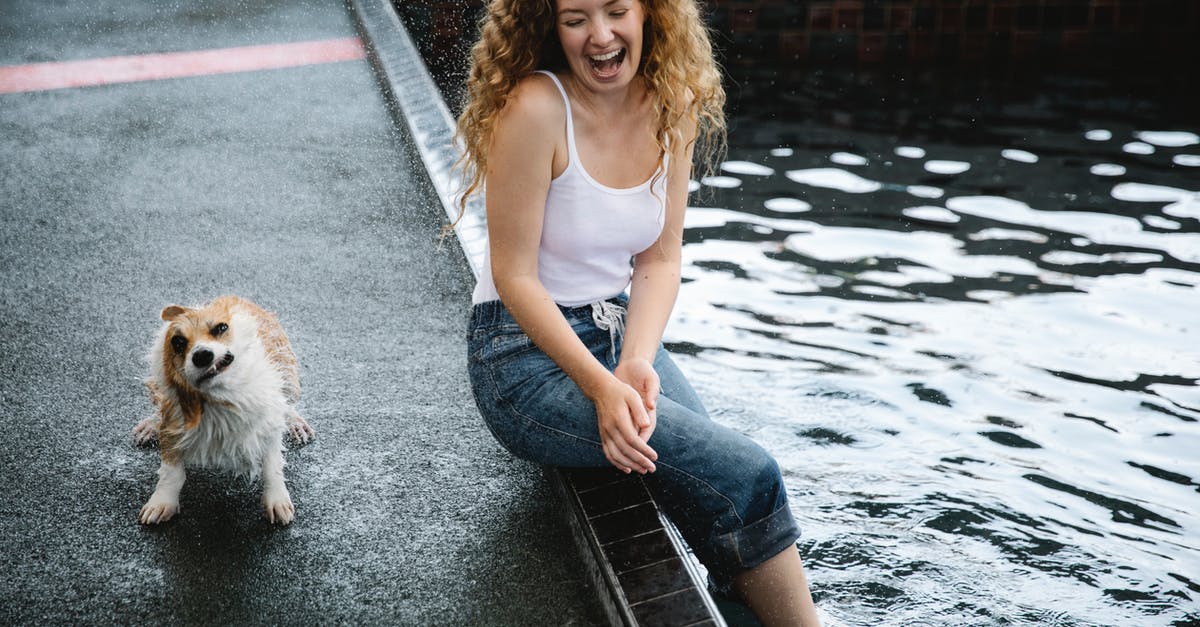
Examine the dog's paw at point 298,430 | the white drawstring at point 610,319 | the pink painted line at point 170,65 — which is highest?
the pink painted line at point 170,65

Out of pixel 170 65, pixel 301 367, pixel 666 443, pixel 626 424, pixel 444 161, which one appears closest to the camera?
pixel 626 424

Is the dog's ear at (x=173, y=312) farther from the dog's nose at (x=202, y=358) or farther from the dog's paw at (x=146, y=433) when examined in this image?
the dog's paw at (x=146, y=433)

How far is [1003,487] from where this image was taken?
13.9 ft

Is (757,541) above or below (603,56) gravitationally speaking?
below

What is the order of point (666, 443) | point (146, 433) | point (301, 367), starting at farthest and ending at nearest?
point (301, 367) < point (146, 433) < point (666, 443)

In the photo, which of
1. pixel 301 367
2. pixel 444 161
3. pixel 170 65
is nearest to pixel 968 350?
pixel 444 161

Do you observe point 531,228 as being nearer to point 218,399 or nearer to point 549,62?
point 549,62

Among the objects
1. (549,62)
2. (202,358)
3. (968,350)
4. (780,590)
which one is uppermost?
(549,62)

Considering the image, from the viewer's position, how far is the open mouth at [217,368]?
9.08ft

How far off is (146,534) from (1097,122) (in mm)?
7648

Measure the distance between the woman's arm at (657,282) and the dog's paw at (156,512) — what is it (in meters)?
1.40

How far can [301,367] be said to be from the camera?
4.04 meters

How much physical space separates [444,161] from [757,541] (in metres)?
4.02

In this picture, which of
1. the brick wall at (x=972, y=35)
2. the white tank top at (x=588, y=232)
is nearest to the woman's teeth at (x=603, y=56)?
the white tank top at (x=588, y=232)
